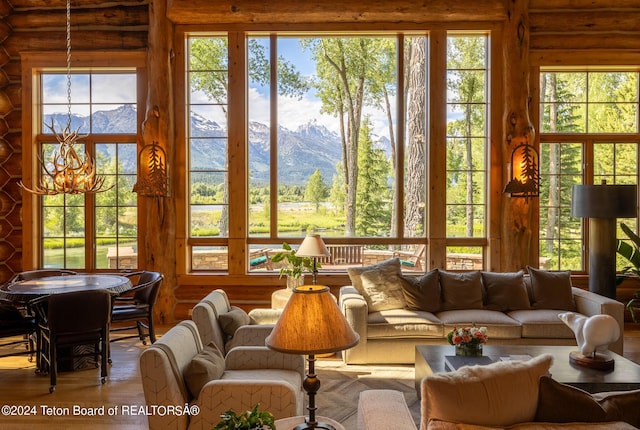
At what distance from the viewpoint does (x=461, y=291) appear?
5273 millimetres

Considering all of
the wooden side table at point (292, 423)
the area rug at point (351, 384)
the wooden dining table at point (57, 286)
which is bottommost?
the area rug at point (351, 384)

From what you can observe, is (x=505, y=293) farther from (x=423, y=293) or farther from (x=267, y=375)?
(x=267, y=375)

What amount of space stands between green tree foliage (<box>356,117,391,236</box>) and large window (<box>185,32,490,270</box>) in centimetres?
1

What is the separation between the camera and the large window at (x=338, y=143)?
6543 millimetres

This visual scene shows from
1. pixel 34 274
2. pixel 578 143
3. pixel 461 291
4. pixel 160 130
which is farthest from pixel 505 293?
pixel 34 274

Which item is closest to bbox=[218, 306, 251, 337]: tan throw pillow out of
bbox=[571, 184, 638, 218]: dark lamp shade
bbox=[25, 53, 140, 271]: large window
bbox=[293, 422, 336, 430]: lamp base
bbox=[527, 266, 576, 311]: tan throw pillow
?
bbox=[293, 422, 336, 430]: lamp base

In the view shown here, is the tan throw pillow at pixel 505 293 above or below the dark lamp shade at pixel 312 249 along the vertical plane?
below

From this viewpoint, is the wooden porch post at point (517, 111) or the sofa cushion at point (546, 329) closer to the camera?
the sofa cushion at point (546, 329)

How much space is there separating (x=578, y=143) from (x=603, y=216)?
6.13 ft

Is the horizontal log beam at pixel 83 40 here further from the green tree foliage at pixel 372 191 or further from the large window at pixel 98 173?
the green tree foliage at pixel 372 191

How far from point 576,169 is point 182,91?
5.60 meters

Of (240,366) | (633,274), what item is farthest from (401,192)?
(240,366)

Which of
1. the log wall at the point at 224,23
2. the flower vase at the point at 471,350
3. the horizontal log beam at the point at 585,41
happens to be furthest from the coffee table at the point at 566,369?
the horizontal log beam at the point at 585,41

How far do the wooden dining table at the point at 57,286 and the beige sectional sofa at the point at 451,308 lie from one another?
2410 mm
